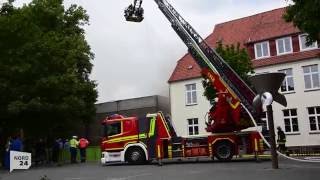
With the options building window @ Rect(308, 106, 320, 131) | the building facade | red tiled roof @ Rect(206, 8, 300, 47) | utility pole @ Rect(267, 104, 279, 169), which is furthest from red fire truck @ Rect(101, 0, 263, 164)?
red tiled roof @ Rect(206, 8, 300, 47)

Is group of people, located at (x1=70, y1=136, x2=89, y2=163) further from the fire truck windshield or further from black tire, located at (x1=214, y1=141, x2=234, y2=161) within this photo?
black tire, located at (x1=214, y1=141, x2=234, y2=161)

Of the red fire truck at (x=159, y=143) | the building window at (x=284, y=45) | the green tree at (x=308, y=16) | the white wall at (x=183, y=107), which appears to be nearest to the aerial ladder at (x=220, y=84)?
the red fire truck at (x=159, y=143)

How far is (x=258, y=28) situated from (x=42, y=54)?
20.4 m

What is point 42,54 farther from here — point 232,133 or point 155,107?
point 155,107

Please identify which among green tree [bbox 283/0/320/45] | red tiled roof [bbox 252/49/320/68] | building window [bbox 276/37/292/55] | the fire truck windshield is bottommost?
the fire truck windshield

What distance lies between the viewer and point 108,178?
1712 cm

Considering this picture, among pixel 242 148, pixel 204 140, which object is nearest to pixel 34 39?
pixel 204 140

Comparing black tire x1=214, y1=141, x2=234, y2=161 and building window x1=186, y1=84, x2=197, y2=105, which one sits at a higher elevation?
building window x1=186, y1=84, x2=197, y2=105

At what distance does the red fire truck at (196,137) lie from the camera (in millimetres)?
22844

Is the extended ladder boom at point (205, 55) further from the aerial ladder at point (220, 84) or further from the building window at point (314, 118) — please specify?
the building window at point (314, 118)

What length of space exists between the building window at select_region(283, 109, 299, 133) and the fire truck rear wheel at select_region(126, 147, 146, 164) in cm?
1626

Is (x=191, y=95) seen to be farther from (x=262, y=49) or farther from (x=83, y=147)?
(x=83, y=147)

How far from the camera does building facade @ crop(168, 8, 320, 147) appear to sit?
36594 mm

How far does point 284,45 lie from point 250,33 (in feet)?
14.0
